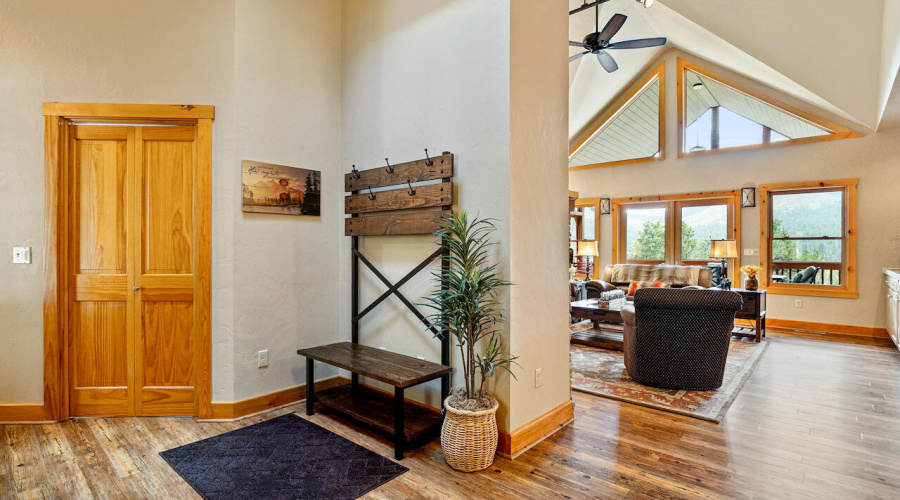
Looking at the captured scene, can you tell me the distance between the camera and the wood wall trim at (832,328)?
588 cm

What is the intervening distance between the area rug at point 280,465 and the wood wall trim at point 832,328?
685 cm

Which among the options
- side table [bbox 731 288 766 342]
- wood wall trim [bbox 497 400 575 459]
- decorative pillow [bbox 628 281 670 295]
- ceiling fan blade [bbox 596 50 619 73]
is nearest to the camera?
wood wall trim [bbox 497 400 575 459]

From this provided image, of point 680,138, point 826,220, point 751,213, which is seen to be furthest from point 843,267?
point 680,138

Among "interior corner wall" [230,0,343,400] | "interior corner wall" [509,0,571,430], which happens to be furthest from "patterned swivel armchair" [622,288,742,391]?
"interior corner wall" [230,0,343,400]

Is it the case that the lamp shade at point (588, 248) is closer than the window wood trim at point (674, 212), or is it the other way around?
the window wood trim at point (674, 212)

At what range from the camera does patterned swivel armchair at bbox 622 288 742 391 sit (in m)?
3.48

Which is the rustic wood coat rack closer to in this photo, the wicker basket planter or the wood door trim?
the wicker basket planter

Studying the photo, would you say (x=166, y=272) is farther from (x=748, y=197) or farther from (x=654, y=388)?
(x=748, y=197)

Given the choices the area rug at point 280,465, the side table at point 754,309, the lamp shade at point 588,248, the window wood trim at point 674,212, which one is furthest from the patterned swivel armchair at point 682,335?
the window wood trim at point 674,212

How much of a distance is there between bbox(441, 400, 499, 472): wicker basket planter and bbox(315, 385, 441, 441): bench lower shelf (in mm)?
325

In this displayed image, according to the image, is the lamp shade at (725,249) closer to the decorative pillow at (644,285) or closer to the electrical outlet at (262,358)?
the decorative pillow at (644,285)

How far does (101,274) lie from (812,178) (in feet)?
28.5

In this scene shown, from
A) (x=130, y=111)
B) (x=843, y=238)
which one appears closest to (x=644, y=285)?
(x=843, y=238)

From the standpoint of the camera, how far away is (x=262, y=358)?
326 centimetres
